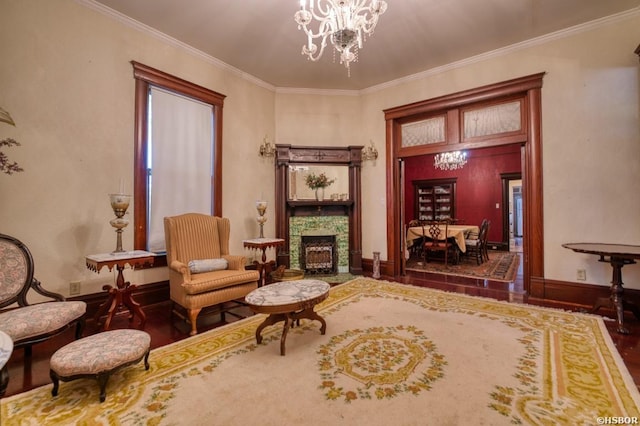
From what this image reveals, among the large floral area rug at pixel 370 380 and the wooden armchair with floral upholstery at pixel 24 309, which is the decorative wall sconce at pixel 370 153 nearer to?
the large floral area rug at pixel 370 380

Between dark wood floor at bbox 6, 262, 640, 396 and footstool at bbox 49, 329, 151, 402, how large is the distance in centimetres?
49

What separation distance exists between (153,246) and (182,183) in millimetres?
909

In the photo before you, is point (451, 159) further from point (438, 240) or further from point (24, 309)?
point (24, 309)

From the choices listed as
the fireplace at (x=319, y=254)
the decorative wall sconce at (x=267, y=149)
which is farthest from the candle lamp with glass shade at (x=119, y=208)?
the fireplace at (x=319, y=254)

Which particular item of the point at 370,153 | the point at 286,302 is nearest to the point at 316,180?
the point at 370,153

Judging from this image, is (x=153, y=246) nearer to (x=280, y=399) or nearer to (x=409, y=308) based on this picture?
(x=280, y=399)

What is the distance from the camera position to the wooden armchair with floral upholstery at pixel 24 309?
1.95 metres

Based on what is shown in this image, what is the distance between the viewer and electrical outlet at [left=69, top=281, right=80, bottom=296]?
2953mm

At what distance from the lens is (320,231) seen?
534cm

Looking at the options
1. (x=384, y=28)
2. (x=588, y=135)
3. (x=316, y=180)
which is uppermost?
(x=384, y=28)

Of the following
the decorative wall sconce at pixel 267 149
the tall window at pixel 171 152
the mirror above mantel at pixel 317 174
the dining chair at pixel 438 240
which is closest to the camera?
the tall window at pixel 171 152

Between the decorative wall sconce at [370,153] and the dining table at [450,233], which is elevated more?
the decorative wall sconce at [370,153]

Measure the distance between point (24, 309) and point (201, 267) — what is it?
135 centimetres

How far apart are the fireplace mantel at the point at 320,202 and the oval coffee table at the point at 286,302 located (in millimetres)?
2550
